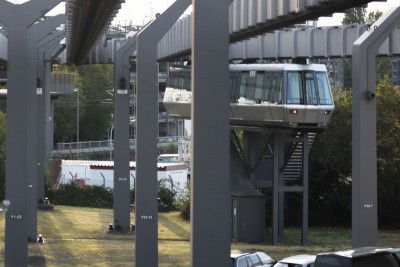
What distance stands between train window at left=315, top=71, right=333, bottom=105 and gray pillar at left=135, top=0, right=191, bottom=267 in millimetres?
14180

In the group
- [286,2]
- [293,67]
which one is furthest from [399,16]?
[293,67]

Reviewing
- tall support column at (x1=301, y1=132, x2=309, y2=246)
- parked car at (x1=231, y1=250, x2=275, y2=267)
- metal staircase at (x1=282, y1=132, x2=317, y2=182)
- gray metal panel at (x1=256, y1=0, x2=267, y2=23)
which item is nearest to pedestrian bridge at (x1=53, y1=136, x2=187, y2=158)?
metal staircase at (x1=282, y1=132, x2=317, y2=182)

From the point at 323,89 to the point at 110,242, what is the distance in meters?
9.29

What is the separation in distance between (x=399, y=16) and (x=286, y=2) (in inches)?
115

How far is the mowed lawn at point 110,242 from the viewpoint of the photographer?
1248 inches

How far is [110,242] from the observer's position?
3731cm

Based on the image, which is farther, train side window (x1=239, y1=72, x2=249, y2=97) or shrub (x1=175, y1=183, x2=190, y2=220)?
shrub (x1=175, y1=183, x2=190, y2=220)

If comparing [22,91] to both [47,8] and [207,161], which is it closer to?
[47,8]

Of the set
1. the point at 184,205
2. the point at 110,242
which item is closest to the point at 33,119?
the point at 110,242

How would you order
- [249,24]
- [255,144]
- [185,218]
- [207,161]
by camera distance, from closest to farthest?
1. [207,161]
2. [249,24]
3. [255,144]
4. [185,218]

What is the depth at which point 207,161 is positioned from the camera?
12.9m

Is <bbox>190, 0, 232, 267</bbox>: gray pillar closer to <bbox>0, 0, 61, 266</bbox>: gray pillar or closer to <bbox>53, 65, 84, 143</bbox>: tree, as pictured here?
<bbox>0, 0, 61, 266</bbox>: gray pillar

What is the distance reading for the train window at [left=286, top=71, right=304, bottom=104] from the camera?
37.8 metres

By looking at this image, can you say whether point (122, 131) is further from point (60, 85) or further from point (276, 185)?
point (60, 85)
